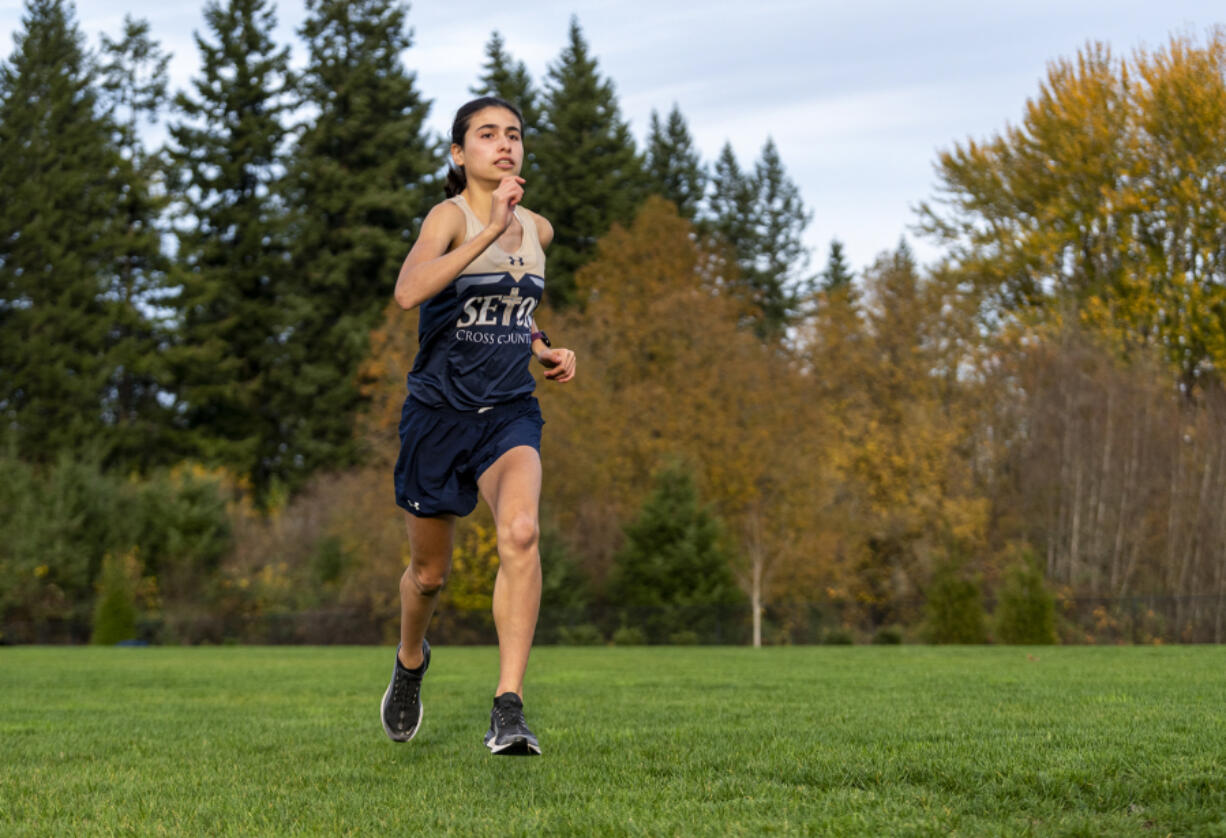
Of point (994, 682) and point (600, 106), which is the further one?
point (600, 106)

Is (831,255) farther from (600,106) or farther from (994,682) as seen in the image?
(994,682)

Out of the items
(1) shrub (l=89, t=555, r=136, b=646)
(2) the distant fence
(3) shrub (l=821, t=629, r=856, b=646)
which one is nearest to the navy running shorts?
(2) the distant fence

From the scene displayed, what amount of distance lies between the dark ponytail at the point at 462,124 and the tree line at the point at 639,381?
19782mm

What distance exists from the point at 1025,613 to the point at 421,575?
19.7 m

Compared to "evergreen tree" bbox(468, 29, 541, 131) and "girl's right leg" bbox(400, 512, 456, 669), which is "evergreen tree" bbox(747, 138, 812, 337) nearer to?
"evergreen tree" bbox(468, 29, 541, 131)

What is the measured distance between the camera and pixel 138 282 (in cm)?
4938

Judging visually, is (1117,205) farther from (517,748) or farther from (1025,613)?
(517,748)

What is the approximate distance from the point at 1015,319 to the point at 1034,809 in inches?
1427

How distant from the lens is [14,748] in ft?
19.5

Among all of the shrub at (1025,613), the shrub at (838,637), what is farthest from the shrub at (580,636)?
the shrub at (1025,613)

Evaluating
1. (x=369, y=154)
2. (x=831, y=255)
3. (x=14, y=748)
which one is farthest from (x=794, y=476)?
(x=831, y=255)

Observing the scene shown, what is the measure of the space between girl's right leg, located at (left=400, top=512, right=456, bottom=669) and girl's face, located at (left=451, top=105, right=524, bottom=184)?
1.45 metres

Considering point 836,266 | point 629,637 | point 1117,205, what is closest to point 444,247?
point 629,637

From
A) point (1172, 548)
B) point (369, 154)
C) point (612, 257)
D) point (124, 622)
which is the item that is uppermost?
point (369, 154)
